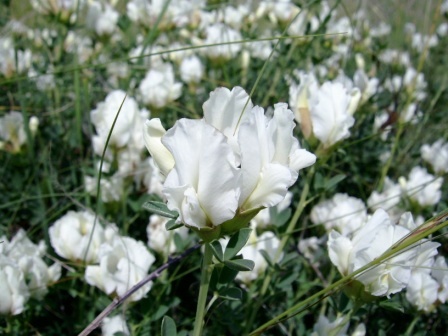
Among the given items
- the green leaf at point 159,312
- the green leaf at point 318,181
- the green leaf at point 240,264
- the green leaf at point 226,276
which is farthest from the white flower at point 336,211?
the green leaf at point 240,264

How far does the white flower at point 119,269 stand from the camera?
3.15 feet

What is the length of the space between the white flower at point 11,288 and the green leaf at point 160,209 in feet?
1.24

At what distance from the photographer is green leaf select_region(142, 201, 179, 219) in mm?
638

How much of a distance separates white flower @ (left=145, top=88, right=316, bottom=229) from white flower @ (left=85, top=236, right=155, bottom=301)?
362mm

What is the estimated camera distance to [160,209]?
2.14 ft

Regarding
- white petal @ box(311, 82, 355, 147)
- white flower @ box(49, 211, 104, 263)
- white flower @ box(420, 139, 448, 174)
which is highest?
white flower @ box(49, 211, 104, 263)

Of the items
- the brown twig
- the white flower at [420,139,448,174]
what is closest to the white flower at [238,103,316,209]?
the brown twig

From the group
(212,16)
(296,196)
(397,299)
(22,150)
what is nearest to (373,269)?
(397,299)

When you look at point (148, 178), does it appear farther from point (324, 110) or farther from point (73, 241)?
point (324, 110)

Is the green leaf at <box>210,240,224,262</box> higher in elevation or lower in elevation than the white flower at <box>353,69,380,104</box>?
lower

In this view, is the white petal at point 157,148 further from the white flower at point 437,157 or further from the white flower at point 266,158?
the white flower at point 437,157

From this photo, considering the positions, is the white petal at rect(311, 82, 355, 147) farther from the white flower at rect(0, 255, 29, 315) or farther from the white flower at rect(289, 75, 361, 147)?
the white flower at rect(0, 255, 29, 315)

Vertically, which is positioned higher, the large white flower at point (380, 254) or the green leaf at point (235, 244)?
the green leaf at point (235, 244)

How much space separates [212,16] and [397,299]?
5.78 feet
